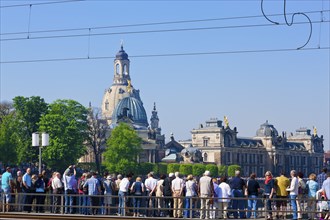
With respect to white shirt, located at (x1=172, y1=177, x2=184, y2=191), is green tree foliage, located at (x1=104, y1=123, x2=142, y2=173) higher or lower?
higher

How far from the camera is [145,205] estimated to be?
33.1 meters

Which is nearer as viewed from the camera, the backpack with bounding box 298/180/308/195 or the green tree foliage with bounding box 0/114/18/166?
the backpack with bounding box 298/180/308/195

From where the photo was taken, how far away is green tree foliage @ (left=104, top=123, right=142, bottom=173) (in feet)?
458

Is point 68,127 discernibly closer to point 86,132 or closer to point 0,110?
point 86,132

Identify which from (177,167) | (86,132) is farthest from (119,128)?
(177,167)

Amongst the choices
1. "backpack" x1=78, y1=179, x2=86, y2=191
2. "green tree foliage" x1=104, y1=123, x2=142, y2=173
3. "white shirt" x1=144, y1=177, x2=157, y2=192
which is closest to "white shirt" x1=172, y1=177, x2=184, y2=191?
"white shirt" x1=144, y1=177, x2=157, y2=192

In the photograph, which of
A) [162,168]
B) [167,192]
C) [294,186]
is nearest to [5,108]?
[162,168]

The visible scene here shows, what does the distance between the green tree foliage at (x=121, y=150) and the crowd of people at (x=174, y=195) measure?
10370 cm

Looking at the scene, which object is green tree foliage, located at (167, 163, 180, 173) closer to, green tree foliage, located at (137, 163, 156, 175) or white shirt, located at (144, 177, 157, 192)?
green tree foliage, located at (137, 163, 156, 175)

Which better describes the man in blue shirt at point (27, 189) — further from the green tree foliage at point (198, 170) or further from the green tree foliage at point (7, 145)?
the green tree foliage at point (198, 170)

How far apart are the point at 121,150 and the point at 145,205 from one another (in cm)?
10734

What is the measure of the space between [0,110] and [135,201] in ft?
348

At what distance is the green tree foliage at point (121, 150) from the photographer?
458 ft

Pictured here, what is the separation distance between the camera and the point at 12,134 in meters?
108
